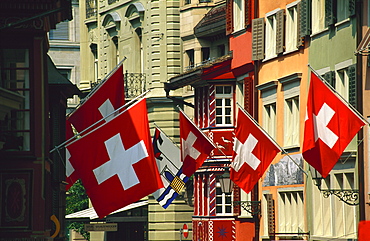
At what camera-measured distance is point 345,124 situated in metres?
29.2

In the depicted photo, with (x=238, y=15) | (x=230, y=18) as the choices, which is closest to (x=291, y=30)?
(x=238, y=15)

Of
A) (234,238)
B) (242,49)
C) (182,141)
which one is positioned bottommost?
(234,238)

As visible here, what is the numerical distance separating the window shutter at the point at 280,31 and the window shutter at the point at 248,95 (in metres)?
3.35

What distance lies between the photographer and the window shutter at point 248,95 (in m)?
46.7

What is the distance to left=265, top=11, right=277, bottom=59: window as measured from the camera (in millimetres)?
44812

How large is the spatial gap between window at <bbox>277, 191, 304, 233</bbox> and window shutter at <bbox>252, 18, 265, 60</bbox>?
5298 millimetres

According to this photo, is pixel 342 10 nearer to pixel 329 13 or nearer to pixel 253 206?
pixel 329 13

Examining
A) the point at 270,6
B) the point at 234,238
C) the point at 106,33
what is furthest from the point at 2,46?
the point at 106,33

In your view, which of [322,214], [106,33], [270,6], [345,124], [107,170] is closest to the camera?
[107,170]

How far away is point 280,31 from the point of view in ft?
143

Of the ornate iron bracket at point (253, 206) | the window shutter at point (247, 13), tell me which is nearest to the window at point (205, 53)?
the window shutter at point (247, 13)

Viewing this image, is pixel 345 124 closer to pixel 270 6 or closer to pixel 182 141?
pixel 182 141

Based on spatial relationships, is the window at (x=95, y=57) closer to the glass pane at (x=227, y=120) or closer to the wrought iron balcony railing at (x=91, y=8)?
the wrought iron balcony railing at (x=91, y=8)

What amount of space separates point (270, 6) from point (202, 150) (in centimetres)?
691
